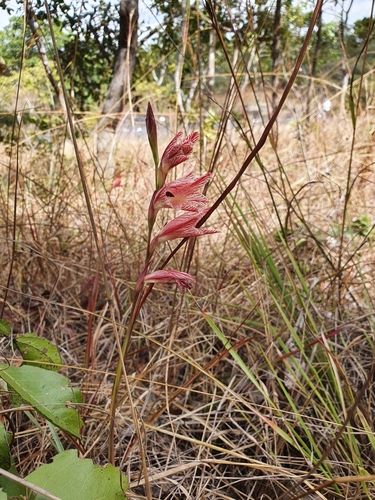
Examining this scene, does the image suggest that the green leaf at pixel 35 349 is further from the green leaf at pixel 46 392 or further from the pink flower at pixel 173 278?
the pink flower at pixel 173 278

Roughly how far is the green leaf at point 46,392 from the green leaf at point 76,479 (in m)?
0.04

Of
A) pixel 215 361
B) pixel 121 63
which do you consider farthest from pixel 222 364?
pixel 121 63

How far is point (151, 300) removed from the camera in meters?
1.31

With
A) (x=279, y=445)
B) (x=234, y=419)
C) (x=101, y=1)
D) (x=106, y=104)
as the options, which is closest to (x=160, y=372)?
(x=234, y=419)

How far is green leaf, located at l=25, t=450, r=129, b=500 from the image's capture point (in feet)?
1.73

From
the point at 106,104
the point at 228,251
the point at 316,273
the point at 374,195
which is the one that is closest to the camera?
the point at 316,273

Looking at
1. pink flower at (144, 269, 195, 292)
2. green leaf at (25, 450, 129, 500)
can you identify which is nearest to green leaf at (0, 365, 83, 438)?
green leaf at (25, 450, 129, 500)

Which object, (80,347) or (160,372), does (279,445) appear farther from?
(80,347)

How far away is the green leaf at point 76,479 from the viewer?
20.7 inches

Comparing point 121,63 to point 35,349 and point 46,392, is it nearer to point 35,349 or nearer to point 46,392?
point 35,349

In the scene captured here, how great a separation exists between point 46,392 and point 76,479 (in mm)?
111

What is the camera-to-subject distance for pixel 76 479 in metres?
0.55

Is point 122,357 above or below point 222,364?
above

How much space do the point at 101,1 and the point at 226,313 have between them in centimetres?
151
